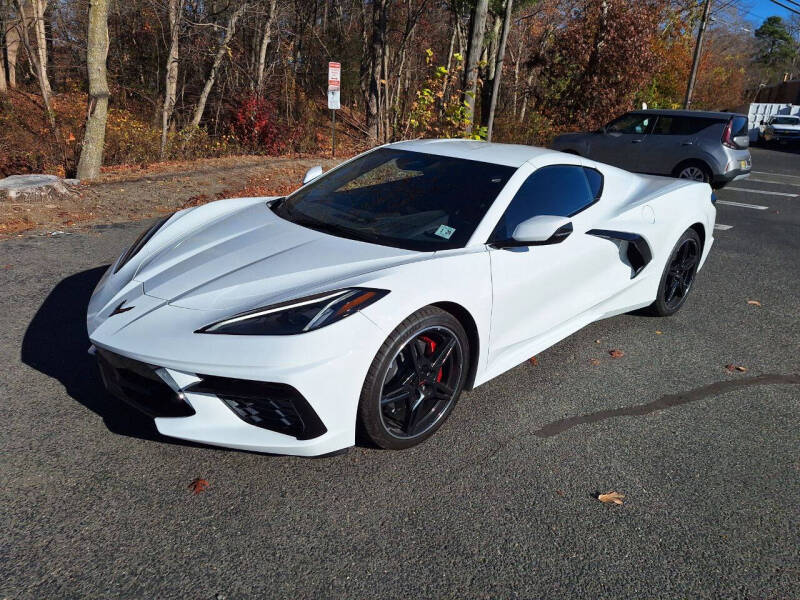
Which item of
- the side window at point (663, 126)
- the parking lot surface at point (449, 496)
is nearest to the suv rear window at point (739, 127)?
the side window at point (663, 126)

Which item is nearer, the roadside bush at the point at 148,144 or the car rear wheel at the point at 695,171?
the car rear wheel at the point at 695,171

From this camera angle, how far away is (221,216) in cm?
416

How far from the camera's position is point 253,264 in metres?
3.17

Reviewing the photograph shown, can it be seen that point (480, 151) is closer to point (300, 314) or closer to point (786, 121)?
point (300, 314)

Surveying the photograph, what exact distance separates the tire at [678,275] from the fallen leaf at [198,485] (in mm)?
3557

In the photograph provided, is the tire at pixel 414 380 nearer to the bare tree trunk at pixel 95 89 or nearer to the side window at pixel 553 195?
the side window at pixel 553 195

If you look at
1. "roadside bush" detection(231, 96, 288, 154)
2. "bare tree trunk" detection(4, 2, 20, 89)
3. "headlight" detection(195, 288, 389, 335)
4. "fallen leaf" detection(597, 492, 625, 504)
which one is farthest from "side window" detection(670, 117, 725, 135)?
"bare tree trunk" detection(4, 2, 20, 89)

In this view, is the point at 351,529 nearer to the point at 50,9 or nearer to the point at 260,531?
the point at 260,531

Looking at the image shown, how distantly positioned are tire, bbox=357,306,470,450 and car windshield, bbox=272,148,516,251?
47 cm

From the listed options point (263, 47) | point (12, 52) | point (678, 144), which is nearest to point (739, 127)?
point (678, 144)

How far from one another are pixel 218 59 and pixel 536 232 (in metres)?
15.7

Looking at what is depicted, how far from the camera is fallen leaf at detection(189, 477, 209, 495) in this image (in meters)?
2.69

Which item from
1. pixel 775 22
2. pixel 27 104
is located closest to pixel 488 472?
pixel 27 104

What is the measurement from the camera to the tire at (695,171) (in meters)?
12.2
